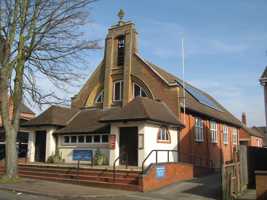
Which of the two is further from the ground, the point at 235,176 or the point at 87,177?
the point at 235,176

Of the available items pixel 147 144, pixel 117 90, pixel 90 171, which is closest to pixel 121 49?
pixel 117 90

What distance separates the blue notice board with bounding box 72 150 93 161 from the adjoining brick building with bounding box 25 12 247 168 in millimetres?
275

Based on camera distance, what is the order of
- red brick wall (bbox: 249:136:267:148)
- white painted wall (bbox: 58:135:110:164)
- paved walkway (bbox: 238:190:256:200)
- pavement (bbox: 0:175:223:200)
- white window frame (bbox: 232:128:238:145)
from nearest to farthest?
pavement (bbox: 0:175:223:200)
paved walkway (bbox: 238:190:256:200)
white painted wall (bbox: 58:135:110:164)
white window frame (bbox: 232:128:238:145)
red brick wall (bbox: 249:136:267:148)

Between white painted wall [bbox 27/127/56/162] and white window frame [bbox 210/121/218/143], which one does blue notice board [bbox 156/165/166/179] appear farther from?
white window frame [bbox 210/121/218/143]

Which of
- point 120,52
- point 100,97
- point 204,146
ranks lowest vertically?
point 204,146

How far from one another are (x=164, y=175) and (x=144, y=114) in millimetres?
3822

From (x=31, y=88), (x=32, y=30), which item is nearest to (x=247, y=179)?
(x=31, y=88)

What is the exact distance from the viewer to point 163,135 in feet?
75.0

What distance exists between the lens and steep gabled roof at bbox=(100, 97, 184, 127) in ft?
68.4

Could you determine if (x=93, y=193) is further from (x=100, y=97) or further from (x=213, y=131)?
(x=213, y=131)

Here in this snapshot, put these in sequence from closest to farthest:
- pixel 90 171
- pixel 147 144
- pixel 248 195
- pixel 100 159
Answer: pixel 248 195, pixel 90 171, pixel 147 144, pixel 100 159

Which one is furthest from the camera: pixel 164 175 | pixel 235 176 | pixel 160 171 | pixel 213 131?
pixel 213 131

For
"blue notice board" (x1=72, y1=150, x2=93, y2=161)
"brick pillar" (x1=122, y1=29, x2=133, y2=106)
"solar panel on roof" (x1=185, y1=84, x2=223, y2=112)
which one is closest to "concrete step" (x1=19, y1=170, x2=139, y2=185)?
"blue notice board" (x1=72, y1=150, x2=93, y2=161)

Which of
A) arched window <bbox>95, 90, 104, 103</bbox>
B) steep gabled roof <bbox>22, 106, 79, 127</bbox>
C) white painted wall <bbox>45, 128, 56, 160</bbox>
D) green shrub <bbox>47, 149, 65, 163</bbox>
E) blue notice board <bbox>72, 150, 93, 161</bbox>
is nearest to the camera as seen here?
blue notice board <bbox>72, 150, 93, 161</bbox>
